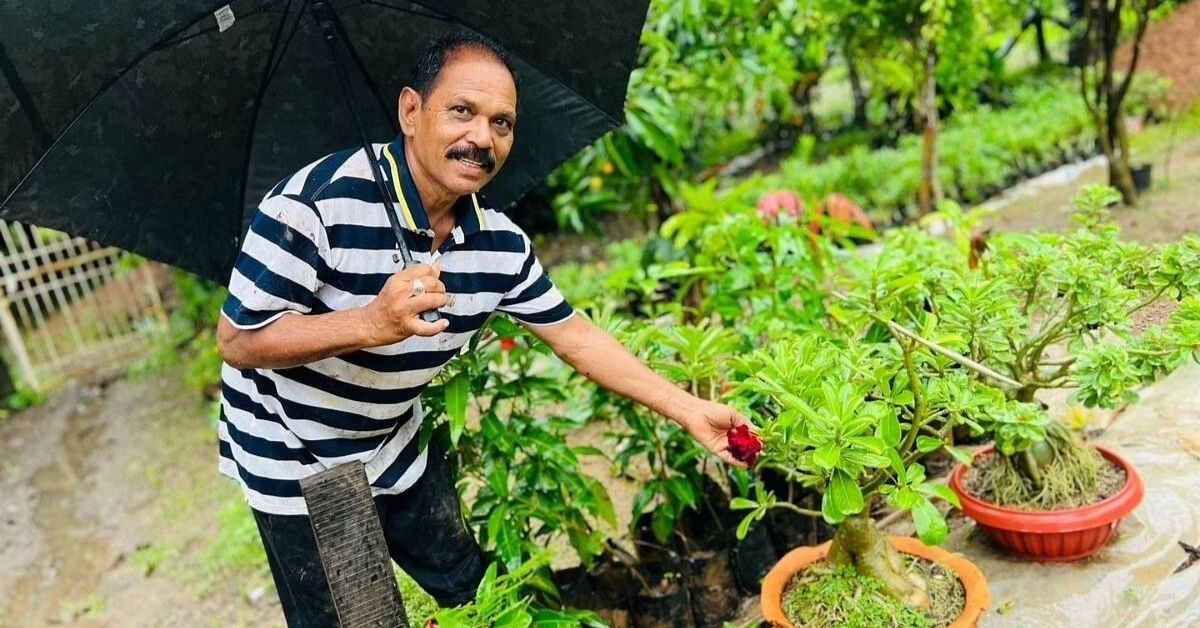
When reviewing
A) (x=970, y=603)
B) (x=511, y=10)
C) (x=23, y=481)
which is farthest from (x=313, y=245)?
(x=23, y=481)

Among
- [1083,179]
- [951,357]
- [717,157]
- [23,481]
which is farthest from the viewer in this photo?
[717,157]

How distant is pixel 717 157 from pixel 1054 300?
37.2ft

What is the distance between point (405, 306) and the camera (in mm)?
1752

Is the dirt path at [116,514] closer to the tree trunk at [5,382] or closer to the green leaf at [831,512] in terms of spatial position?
the tree trunk at [5,382]

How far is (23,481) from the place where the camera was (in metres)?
6.82

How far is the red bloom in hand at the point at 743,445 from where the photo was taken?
2.18 m

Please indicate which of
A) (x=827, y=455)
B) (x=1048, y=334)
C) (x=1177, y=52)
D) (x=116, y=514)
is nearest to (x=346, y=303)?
(x=827, y=455)

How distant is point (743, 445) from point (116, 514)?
16.8 ft

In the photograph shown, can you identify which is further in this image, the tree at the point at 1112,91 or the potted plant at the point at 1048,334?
the tree at the point at 1112,91

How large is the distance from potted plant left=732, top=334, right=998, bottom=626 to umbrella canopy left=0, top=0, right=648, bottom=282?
0.92 metres

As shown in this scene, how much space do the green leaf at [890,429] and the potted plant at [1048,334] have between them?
0.61 feet

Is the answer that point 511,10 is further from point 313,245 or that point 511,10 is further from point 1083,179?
point 1083,179

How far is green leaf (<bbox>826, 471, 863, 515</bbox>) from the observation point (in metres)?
2.07

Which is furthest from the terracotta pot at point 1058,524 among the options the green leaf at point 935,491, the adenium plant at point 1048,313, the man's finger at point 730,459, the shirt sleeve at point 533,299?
the shirt sleeve at point 533,299
